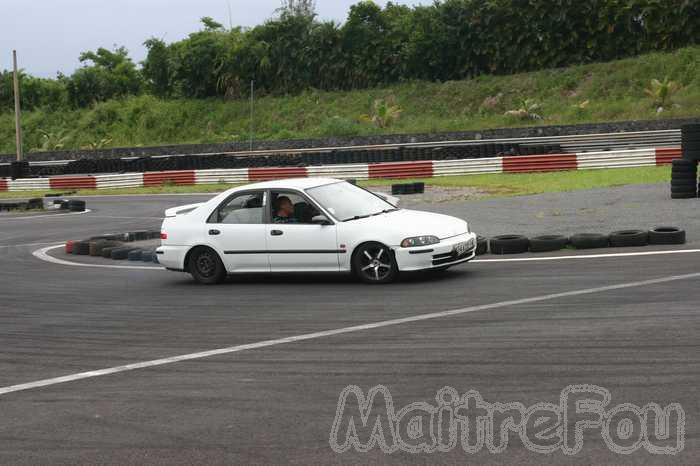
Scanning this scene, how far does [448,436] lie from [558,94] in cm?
4796

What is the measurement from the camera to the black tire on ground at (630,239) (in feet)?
45.6

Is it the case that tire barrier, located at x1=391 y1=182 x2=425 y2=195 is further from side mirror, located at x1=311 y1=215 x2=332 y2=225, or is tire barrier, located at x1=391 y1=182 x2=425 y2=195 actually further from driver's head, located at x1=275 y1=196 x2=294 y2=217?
side mirror, located at x1=311 y1=215 x2=332 y2=225

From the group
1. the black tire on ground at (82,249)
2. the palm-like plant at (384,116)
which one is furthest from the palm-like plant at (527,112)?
the black tire on ground at (82,249)

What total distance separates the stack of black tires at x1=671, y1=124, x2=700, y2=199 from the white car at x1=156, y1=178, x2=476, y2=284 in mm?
7898

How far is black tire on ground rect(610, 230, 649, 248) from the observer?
45.6 ft

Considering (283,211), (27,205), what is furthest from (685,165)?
(27,205)

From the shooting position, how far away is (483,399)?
250 inches

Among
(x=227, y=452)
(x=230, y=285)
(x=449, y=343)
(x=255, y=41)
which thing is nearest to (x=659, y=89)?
(x=255, y=41)

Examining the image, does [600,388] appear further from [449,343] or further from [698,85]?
[698,85]

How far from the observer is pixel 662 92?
150 feet

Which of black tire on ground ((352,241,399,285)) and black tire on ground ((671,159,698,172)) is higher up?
black tire on ground ((671,159,698,172))

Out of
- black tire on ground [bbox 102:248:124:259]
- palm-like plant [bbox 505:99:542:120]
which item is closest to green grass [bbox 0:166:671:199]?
black tire on ground [bbox 102:248:124:259]

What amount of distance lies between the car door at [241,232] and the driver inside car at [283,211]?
0.17 m

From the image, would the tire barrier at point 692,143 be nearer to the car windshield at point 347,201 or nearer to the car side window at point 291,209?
the car windshield at point 347,201
